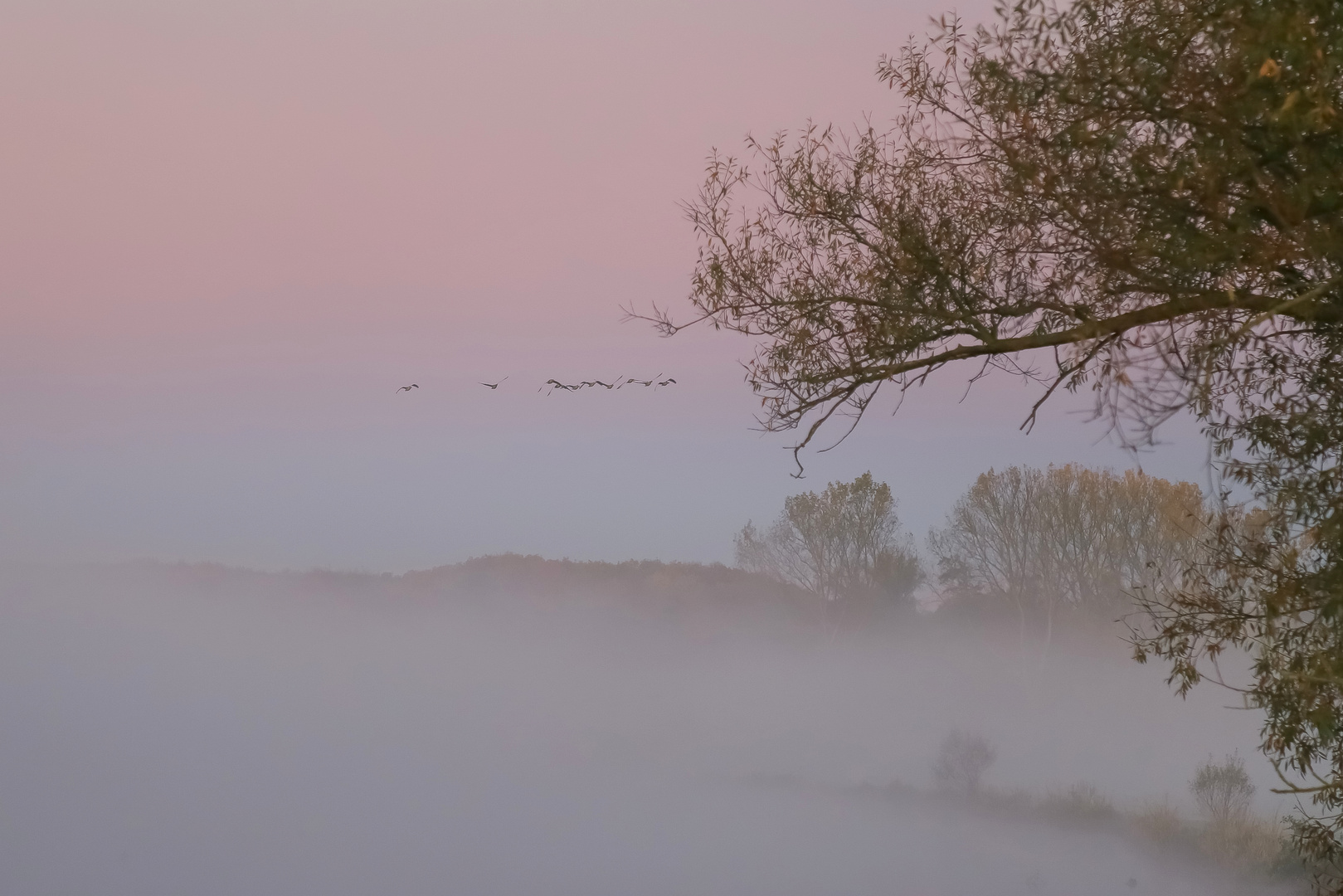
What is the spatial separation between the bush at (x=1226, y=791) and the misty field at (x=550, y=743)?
77cm

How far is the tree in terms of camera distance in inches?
1204

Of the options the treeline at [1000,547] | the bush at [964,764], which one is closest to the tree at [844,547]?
the treeline at [1000,547]

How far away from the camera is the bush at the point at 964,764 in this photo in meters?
→ 35.1

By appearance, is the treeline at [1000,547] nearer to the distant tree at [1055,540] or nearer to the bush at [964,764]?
the distant tree at [1055,540]

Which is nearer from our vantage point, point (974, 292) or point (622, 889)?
point (974, 292)

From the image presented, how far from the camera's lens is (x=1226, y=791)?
28781mm

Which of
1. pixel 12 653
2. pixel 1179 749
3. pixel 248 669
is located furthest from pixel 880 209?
pixel 1179 749

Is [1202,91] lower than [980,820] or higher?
higher

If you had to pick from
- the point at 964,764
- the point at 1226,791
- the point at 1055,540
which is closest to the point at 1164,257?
the point at 1055,540

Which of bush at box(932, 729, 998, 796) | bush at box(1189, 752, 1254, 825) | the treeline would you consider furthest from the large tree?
bush at box(932, 729, 998, 796)

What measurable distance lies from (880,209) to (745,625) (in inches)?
1237

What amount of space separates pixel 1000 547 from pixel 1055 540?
5.16 feet

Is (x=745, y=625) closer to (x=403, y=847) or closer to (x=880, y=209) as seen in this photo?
(x=403, y=847)

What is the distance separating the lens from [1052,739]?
34.3m
